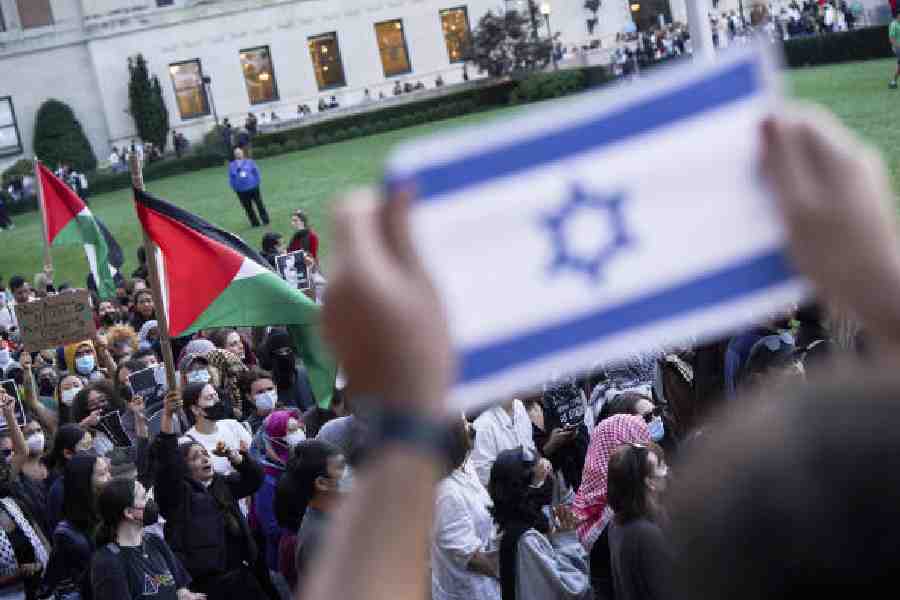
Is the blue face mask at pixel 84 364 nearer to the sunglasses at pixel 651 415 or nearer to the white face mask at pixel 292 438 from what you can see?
the white face mask at pixel 292 438

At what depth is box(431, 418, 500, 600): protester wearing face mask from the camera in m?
5.61

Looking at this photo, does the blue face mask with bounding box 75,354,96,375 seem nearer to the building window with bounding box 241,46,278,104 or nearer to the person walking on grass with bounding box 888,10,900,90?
the person walking on grass with bounding box 888,10,900,90

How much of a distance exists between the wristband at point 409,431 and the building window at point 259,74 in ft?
164

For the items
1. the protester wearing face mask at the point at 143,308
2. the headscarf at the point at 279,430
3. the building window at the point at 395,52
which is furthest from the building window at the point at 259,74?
the headscarf at the point at 279,430

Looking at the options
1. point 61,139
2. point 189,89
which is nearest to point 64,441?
point 61,139

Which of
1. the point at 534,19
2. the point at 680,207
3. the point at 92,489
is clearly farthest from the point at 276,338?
the point at 534,19

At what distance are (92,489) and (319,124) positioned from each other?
3599 centimetres

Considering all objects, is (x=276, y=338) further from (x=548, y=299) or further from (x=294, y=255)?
(x=548, y=299)

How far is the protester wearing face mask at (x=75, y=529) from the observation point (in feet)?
20.1

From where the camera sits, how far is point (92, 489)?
6215 millimetres

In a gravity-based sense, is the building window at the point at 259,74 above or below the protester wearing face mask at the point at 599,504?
above

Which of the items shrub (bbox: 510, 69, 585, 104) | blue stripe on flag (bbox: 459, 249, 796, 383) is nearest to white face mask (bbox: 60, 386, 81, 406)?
blue stripe on flag (bbox: 459, 249, 796, 383)

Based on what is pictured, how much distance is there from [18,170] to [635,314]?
43761 mm

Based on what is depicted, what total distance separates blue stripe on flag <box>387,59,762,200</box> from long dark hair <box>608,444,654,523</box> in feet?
11.5
